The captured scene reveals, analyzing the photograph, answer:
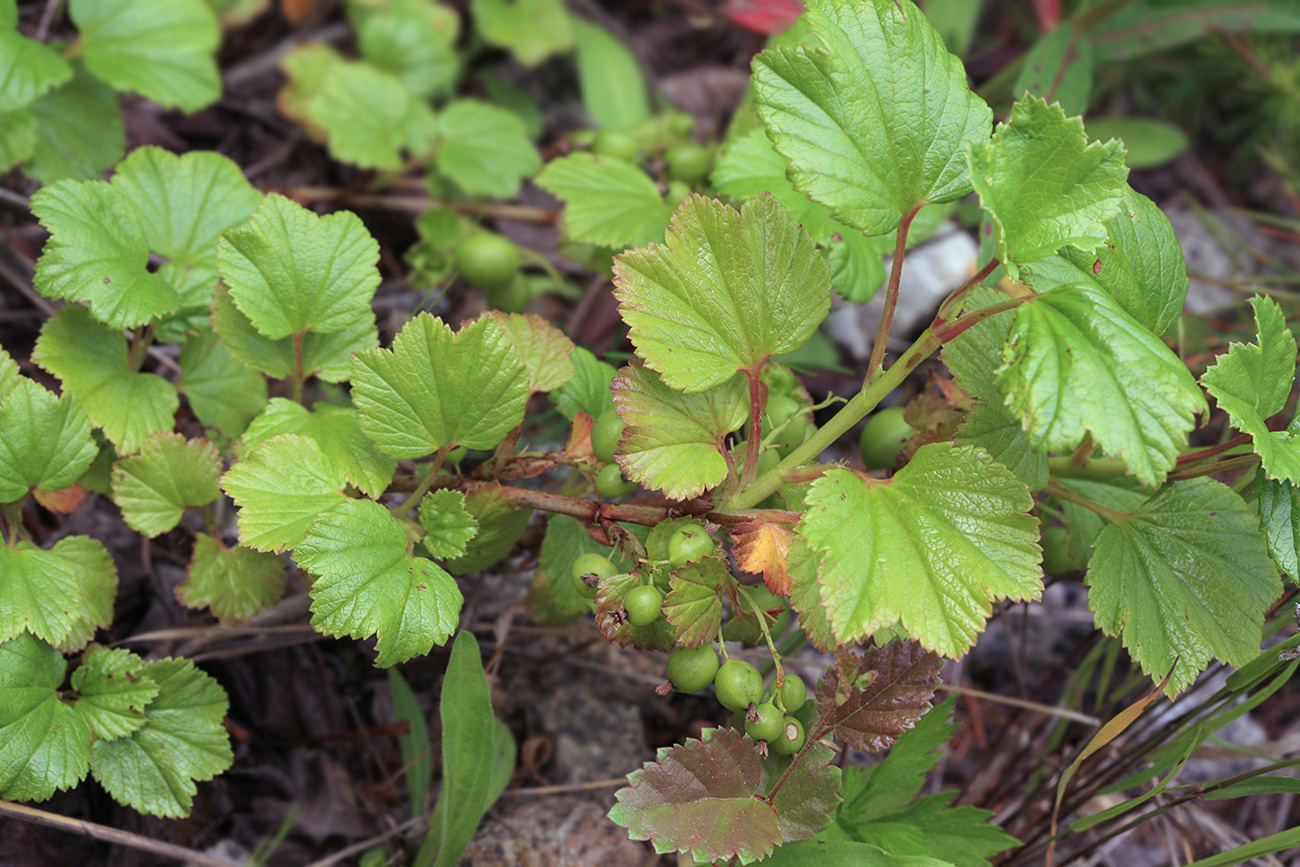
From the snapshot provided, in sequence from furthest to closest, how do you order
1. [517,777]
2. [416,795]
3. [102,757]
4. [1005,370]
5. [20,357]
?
1. [20,357]
2. [517,777]
3. [416,795]
4. [102,757]
5. [1005,370]

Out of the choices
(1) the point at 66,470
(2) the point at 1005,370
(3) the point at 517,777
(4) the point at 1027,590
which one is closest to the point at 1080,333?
(2) the point at 1005,370

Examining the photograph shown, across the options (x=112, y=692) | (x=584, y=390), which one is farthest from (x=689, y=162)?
(x=112, y=692)

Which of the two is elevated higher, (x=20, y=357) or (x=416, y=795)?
(x=20, y=357)

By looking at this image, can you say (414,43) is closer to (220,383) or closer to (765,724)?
(220,383)

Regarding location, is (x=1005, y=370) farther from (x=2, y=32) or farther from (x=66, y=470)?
(x=2, y=32)

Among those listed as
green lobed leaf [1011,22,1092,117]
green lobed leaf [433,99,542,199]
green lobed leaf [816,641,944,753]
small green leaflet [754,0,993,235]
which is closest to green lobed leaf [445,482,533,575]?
green lobed leaf [816,641,944,753]

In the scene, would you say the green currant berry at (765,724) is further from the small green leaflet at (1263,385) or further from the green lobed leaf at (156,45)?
the green lobed leaf at (156,45)
